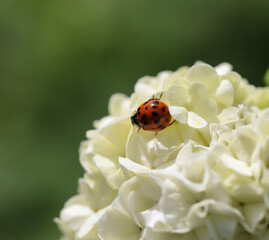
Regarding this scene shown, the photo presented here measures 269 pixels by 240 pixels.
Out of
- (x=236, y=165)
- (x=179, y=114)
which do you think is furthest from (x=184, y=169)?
(x=179, y=114)

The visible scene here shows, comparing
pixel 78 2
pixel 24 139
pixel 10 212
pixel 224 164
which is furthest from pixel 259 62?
pixel 224 164

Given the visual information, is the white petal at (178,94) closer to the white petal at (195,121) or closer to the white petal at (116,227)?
the white petal at (195,121)

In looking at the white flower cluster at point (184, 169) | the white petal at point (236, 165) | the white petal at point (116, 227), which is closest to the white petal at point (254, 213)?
the white flower cluster at point (184, 169)

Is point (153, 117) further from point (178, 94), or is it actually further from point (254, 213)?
point (254, 213)

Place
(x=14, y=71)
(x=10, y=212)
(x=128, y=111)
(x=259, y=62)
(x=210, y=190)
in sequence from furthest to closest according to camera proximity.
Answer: (x=14, y=71), (x=259, y=62), (x=10, y=212), (x=128, y=111), (x=210, y=190)

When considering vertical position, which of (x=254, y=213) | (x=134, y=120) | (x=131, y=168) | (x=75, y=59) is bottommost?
(x=254, y=213)

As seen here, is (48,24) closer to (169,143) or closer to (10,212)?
(10,212)
